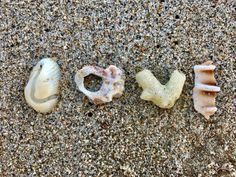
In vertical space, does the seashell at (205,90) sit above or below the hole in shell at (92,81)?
below

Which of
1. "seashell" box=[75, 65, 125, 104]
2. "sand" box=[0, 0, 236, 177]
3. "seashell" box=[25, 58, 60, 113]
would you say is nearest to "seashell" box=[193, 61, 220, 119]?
"sand" box=[0, 0, 236, 177]

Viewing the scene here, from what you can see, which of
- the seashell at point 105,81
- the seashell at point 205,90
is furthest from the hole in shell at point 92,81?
the seashell at point 205,90

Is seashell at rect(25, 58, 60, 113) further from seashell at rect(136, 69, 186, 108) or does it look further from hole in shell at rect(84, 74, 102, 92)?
seashell at rect(136, 69, 186, 108)

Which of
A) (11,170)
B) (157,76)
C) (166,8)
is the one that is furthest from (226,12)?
(11,170)

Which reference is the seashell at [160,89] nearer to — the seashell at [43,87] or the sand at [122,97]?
the sand at [122,97]

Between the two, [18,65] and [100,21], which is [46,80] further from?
[100,21]

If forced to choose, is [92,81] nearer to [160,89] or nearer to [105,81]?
[105,81]

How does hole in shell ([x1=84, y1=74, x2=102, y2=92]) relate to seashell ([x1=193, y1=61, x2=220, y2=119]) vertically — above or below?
above
